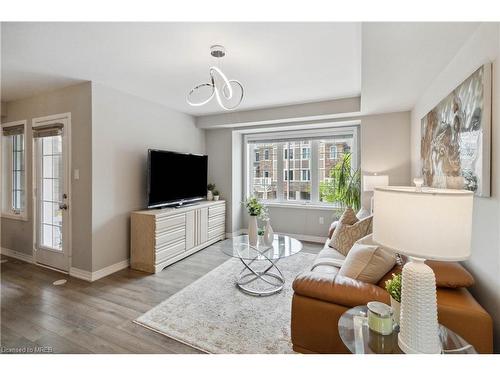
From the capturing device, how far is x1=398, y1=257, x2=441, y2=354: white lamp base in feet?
3.22

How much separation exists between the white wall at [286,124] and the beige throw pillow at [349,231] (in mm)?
1373

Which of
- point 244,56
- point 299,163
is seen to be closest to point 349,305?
point 244,56

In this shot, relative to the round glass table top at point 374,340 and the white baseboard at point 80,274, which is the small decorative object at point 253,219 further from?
the white baseboard at point 80,274

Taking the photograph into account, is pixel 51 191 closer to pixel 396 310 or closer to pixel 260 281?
pixel 260 281

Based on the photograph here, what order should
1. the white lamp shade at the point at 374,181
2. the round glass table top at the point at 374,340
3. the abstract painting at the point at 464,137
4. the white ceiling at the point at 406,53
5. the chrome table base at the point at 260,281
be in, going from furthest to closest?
the white lamp shade at the point at 374,181
the chrome table base at the point at 260,281
the white ceiling at the point at 406,53
the abstract painting at the point at 464,137
the round glass table top at the point at 374,340

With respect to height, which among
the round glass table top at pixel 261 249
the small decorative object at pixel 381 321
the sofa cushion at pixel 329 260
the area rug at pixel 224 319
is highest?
the small decorative object at pixel 381 321

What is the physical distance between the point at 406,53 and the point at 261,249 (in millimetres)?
2287

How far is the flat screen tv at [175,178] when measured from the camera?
3.50 m

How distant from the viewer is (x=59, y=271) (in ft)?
10.5

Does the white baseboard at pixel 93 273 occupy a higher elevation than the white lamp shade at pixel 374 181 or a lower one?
lower

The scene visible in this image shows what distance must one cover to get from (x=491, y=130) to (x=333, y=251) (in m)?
1.70

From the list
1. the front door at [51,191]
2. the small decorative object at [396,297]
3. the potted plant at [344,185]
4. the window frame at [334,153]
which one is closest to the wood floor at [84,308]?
the front door at [51,191]
